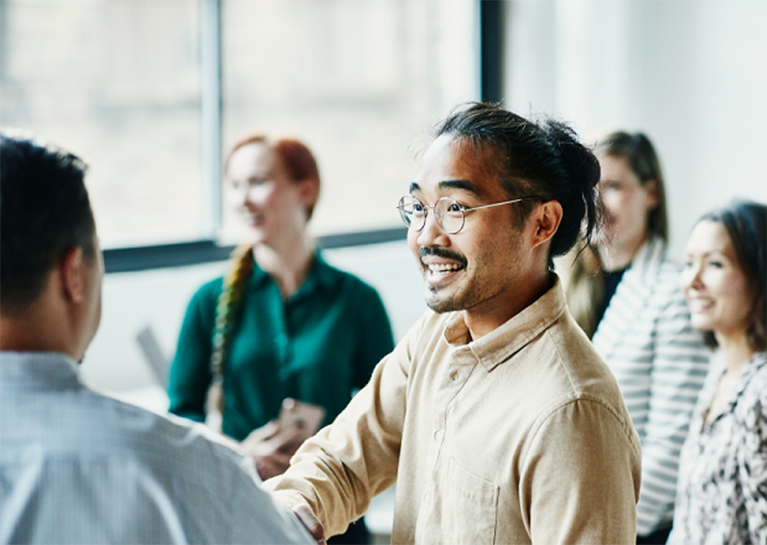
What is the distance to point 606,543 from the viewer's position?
101cm

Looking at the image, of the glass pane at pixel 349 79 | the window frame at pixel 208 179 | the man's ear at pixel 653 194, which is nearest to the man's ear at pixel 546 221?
the man's ear at pixel 653 194

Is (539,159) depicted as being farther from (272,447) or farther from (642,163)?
(642,163)

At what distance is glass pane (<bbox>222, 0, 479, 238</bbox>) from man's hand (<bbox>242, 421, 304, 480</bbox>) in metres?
1.88

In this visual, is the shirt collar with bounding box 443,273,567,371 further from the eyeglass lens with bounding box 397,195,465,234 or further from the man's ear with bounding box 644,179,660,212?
the man's ear with bounding box 644,179,660,212

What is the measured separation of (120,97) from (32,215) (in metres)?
2.70

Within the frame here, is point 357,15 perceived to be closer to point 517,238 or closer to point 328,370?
point 328,370

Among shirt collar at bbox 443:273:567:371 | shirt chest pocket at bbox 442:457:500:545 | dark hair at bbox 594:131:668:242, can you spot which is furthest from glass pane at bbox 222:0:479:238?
shirt chest pocket at bbox 442:457:500:545

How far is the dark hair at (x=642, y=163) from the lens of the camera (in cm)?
235

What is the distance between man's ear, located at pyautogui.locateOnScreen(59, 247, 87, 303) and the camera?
873 mm

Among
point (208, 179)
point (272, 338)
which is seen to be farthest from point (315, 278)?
point (208, 179)

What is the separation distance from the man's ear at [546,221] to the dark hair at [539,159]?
0.05ft

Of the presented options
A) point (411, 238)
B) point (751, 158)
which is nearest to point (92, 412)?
point (411, 238)

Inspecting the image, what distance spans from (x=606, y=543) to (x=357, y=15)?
12.1 ft

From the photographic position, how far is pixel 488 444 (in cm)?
113
